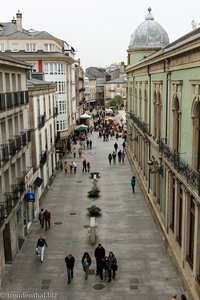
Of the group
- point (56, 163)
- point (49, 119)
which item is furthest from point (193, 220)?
point (56, 163)

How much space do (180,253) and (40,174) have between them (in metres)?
14.6

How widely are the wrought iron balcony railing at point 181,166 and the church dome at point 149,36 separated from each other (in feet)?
78.0

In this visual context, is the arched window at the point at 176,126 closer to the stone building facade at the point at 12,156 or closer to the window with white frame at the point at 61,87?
the stone building facade at the point at 12,156

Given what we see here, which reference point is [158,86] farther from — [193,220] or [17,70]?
[193,220]

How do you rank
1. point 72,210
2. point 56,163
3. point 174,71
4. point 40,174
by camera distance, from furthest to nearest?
point 56,163 < point 40,174 < point 72,210 < point 174,71

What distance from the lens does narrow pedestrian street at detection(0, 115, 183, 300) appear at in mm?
16266

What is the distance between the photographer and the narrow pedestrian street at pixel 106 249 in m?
16.3

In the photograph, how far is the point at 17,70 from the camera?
2139 cm

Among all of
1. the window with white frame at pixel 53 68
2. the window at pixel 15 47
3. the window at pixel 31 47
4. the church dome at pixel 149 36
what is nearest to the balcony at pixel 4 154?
the church dome at pixel 149 36

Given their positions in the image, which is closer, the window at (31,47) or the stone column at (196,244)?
the stone column at (196,244)

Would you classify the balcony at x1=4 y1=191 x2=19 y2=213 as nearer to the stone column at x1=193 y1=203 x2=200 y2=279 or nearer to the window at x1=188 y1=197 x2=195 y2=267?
the window at x1=188 y1=197 x2=195 y2=267

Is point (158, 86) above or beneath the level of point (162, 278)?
above

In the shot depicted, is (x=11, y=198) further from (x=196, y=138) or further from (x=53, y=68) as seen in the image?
(x=53, y=68)

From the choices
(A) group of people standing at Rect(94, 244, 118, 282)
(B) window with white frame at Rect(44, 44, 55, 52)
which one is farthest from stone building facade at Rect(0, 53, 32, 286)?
(B) window with white frame at Rect(44, 44, 55, 52)
